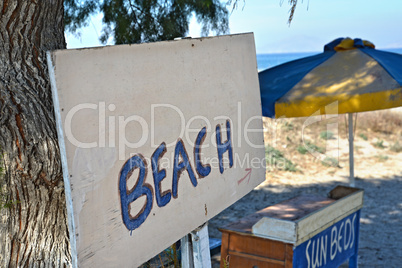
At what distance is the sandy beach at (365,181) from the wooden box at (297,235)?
1238 mm

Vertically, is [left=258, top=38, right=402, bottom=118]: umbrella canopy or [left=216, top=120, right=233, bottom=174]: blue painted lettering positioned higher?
[left=258, top=38, right=402, bottom=118]: umbrella canopy

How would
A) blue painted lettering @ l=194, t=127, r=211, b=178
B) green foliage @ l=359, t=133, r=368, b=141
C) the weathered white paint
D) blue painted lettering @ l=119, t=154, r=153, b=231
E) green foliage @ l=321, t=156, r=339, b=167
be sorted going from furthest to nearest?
green foliage @ l=359, t=133, r=368, b=141 → green foliage @ l=321, t=156, r=339, b=167 → the weathered white paint → blue painted lettering @ l=194, t=127, r=211, b=178 → blue painted lettering @ l=119, t=154, r=153, b=231

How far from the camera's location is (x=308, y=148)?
10125mm

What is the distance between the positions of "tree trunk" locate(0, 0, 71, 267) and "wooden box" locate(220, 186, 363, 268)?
1375 millimetres

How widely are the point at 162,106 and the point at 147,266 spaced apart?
1.57 meters

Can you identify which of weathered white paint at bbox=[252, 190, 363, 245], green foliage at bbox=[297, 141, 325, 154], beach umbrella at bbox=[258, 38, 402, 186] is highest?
beach umbrella at bbox=[258, 38, 402, 186]

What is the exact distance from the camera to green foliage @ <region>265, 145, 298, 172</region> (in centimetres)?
916

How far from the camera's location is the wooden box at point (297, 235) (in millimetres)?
3340

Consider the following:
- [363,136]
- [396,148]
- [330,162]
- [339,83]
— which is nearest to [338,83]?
[339,83]

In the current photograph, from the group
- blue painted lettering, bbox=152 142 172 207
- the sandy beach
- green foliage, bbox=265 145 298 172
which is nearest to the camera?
blue painted lettering, bbox=152 142 172 207

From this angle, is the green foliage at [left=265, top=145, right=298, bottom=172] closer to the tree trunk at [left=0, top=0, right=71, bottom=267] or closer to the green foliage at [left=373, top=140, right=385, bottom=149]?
the green foliage at [left=373, top=140, right=385, bottom=149]

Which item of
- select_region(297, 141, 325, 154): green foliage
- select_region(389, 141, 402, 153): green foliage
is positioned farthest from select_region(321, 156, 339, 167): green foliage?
select_region(389, 141, 402, 153): green foliage

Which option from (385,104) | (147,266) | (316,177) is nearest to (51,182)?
(147,266)

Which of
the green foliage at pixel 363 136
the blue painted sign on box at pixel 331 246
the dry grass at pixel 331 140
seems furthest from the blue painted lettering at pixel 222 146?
the green foliage at pixel 363 136
